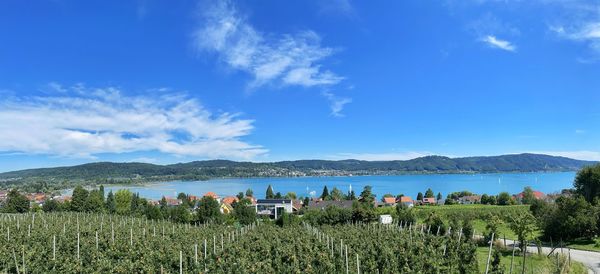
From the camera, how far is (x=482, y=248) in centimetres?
2298

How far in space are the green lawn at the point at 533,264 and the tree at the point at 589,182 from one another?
1517 cm

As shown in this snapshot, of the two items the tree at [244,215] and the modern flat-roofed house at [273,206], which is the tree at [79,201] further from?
the modern flat-roofed house at [273,206]

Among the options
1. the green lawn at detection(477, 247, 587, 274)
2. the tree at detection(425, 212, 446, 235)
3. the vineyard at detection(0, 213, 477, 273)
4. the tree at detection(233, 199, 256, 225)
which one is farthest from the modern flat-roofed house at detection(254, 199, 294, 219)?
the vineyard at detection(0, 213, 477, 273)

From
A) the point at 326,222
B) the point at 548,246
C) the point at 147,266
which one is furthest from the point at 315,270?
the point at 326,222

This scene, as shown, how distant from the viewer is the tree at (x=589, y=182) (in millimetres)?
30656

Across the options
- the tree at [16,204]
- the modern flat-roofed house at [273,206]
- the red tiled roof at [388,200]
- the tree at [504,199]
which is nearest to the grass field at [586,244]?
the tree at [504,199]

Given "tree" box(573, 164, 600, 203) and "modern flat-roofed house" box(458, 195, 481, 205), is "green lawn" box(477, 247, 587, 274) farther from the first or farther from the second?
"modern flat-roofed house" box(458, 195, 481, 205)

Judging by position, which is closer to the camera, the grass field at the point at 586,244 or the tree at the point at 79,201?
the grass field at the point at 586,244

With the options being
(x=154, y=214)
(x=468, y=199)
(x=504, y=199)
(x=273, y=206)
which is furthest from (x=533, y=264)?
(x=468, y=199)

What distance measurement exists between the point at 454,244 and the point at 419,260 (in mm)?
4399

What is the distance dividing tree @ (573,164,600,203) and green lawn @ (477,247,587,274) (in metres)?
15.2

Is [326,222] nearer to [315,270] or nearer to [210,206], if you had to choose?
[210,206]

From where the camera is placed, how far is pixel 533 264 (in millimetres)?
16406

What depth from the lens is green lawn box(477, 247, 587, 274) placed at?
45.2 feet
